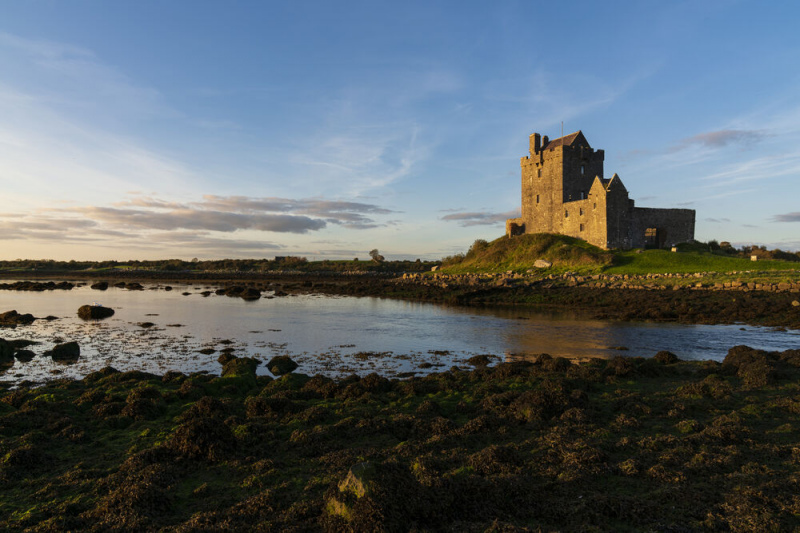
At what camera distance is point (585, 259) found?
5306 centimetres

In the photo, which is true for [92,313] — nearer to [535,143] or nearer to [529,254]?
[529,254]

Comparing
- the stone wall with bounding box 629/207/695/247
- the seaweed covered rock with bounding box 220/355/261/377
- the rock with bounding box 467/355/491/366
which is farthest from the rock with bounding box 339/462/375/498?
the stone wall with bounding box 629/207/695/247

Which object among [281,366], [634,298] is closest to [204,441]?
[281,366]

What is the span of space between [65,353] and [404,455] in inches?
637

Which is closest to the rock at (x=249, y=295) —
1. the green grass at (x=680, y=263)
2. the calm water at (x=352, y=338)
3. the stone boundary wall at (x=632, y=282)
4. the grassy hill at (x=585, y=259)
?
the calm water at (x=352, y=338)

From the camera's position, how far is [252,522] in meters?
5.36

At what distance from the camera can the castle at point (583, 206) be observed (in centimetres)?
5638

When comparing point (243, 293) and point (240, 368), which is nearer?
point (240, 368)

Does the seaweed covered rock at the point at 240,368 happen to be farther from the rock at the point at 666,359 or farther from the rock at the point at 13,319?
the rock at the point at 13,319

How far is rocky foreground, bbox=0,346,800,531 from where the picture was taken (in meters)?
5.36

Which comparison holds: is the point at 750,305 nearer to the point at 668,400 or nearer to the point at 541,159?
the point at 668,400

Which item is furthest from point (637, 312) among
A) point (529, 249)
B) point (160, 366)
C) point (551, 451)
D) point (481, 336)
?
point (529, 249)

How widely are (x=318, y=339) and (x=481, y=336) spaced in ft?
27.5

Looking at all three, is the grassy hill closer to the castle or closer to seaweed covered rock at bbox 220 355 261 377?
the castle
